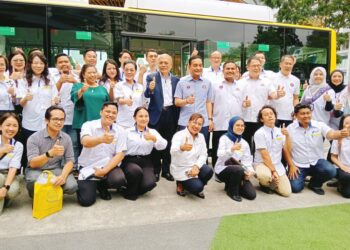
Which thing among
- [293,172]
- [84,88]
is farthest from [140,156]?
[293,172]

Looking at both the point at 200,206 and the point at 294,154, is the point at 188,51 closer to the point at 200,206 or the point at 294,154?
the point at 294,154

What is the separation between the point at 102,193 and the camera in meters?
3.82

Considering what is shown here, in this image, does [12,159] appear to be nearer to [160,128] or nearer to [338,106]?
[160,128]

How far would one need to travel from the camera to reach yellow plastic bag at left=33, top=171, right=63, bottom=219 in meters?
3.25

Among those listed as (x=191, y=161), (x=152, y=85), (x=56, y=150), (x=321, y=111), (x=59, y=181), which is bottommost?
(x=59, y=181)

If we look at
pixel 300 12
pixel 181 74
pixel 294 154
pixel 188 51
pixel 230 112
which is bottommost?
pixel 294 154

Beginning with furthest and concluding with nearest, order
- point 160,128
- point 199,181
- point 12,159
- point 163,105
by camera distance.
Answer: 1. point 160,128
2. point 163,105
3. point 199,181
4. point 12,159

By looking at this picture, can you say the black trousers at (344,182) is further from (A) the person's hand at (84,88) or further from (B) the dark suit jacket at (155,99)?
(A) the person's hand at (84,88)

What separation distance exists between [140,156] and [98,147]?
0.56m

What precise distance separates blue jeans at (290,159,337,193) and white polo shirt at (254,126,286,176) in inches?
9.5

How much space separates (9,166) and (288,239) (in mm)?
2907

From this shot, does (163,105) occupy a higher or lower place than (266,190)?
higher

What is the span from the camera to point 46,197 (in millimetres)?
3289

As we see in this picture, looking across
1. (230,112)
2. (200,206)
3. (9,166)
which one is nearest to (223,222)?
(200,206)
